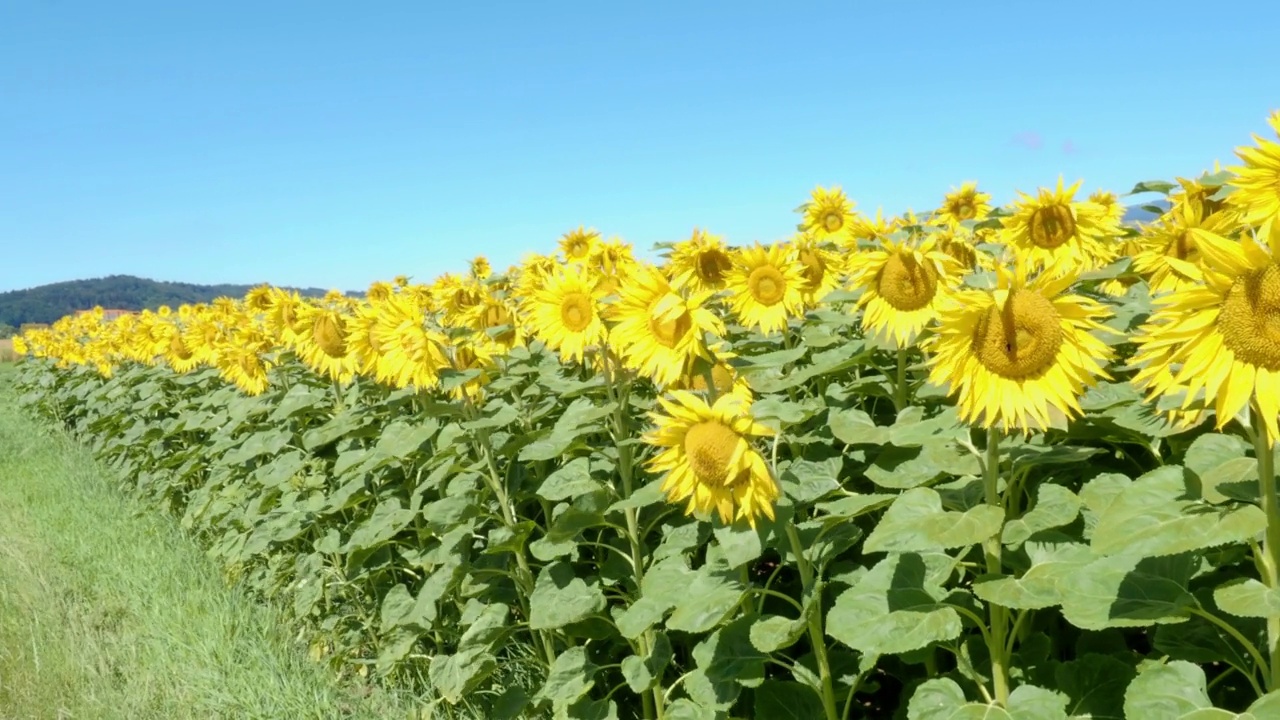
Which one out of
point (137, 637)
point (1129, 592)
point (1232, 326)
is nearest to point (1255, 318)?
point (1232, 326)

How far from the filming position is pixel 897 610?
2158 mm

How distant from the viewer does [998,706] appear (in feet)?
6.82

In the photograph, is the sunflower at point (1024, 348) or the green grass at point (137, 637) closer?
the sunflower at point (1024, 348)

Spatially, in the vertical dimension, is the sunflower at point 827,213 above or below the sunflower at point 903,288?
above

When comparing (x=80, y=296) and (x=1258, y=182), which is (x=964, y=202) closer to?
(x=1258, y=182)

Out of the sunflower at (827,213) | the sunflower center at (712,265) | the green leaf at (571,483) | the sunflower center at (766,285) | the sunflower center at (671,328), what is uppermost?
the sunflower at (827,213)

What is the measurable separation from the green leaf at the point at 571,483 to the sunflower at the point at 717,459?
0.83m

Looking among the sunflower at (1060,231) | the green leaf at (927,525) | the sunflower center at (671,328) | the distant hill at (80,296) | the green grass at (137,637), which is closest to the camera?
the green leaf at (927,525)

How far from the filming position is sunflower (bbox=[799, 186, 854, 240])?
553 centimetres

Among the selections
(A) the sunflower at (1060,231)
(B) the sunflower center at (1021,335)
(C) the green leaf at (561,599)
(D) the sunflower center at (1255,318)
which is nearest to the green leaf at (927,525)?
(B) the sunflower center at (1021,335)

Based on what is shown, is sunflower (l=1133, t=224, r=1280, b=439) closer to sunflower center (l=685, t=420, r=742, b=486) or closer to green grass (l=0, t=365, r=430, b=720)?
sunflower center (l=685, t=420, r=742, b=486)

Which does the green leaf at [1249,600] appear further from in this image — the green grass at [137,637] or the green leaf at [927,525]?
the green grass at [137,637]

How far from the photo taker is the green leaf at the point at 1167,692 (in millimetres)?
1774

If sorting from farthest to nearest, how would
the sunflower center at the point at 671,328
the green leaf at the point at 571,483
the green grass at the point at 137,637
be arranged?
1. the green grass at the point at 137,637
2. the green leaf at the point at 571,483
3. the sunflower center at the point at 671,328
